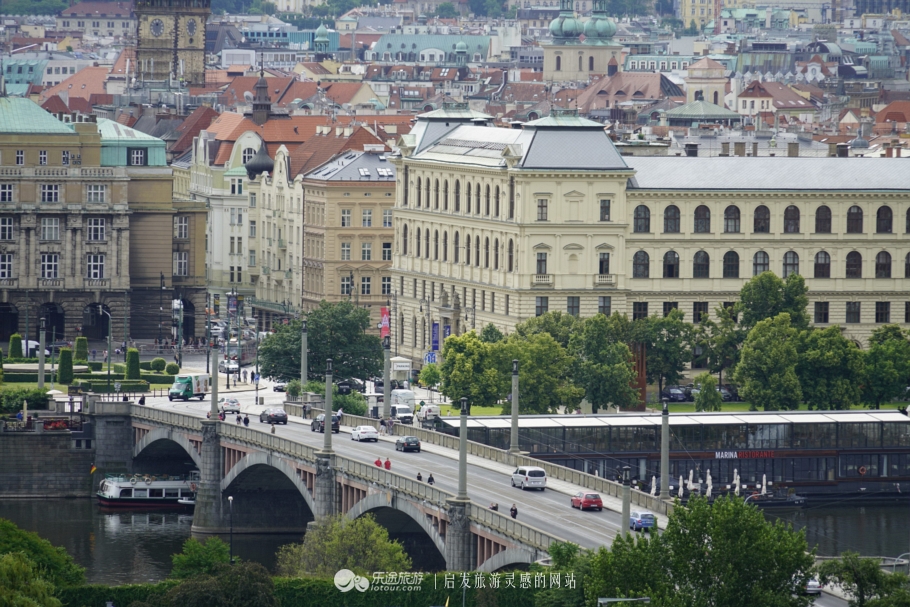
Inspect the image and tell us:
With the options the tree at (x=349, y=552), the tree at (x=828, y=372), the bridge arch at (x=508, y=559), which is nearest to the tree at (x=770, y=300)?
the tree at (x=828, y=372)

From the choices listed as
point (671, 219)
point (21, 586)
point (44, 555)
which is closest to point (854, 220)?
point (671, 219)

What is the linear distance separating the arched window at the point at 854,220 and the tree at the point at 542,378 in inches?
1230

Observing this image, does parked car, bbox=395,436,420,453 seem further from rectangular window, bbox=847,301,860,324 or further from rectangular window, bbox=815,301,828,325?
rectangular window, bbox=847,301,860,324

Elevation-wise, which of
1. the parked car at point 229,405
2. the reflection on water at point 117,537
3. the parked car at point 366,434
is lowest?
the reflection on water at point 117,537

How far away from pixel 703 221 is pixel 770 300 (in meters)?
9.93

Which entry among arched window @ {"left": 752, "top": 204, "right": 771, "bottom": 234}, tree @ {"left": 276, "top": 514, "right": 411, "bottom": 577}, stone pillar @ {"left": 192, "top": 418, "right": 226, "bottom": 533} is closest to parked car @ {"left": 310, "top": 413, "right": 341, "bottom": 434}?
stone pillar @ {"left": 192, "top": 418, "right": 226, "bottom": 533}

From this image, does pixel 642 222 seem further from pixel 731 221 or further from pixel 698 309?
pixel 698 309

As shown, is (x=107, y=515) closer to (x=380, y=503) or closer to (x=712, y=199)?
(x=380, y=503)

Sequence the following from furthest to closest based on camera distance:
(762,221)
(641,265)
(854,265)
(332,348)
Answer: (854,265) → (762,221) → (641,265) → (332,348)

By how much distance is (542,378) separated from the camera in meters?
175

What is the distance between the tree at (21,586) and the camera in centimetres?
11375

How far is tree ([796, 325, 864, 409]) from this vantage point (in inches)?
7077

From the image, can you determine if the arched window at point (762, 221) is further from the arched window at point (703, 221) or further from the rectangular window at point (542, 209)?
the rectangular window at point (542, 209)

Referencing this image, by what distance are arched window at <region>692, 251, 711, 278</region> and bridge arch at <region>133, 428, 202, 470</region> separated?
38640mm
